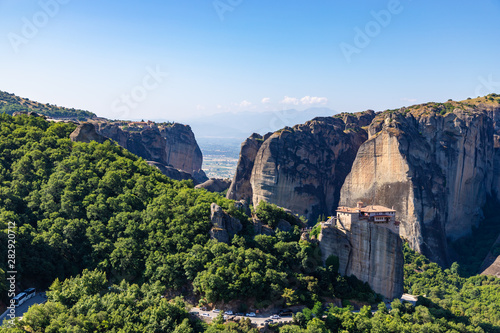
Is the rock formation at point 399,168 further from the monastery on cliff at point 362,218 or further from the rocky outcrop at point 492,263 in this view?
the monastery on cliff at point 362,218

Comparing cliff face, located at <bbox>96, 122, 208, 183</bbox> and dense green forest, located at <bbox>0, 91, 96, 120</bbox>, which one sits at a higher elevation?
dense green forest, located at <bbox>0, 91, 96, 120</bbox>

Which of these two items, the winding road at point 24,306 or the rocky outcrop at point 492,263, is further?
the rocky outcrop at point 492,263

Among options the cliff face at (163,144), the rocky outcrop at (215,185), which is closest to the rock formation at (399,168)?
the rocky outcrop at (215,185)

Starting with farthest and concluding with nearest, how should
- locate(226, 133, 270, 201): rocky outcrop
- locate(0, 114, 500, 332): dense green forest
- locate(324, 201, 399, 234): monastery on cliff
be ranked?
locate(226, 133, 270, 201): rocky outcrop, locate(324, 201, 399, 234): monastery on cliff, locate(0, 114, 500, 332): dense green forest

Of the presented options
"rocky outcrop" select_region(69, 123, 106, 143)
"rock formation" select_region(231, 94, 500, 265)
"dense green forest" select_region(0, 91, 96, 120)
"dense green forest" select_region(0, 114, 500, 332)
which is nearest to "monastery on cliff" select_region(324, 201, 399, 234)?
"dense green forest" select_region(0, 114, 500, 332)

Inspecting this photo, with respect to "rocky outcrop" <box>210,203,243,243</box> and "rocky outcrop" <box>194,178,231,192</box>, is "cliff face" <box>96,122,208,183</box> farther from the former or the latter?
"rocky outcrop" <box>210,203,243,243</box>

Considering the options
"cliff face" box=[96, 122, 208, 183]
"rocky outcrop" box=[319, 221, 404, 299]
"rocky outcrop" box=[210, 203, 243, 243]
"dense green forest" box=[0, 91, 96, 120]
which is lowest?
"rocky outcrop" box=[319, 221, 404, 299]

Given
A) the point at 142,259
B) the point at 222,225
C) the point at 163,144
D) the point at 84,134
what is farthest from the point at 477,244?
the point at 163,144

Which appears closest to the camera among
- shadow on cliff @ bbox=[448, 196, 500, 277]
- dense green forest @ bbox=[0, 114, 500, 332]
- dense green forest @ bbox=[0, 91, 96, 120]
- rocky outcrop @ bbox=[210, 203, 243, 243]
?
dense green forest @ bbox=[0, 114, 500, 332]

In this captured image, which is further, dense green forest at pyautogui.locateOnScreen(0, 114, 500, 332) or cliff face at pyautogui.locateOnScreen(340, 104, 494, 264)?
cliff face at pyautogui.locateOnScreen(340, 104, 494, 264)
